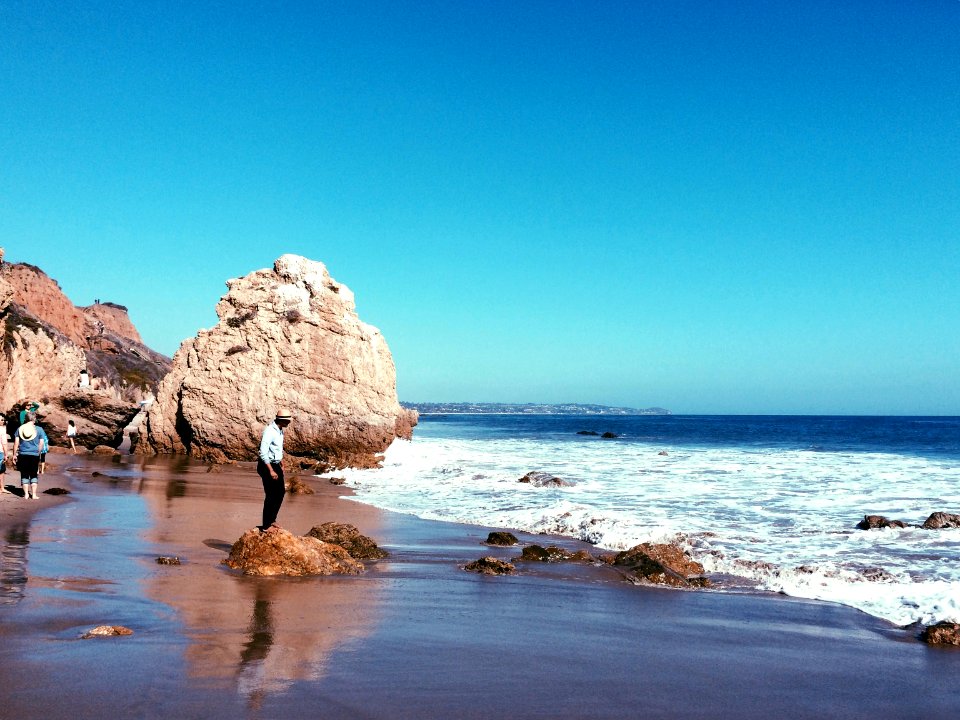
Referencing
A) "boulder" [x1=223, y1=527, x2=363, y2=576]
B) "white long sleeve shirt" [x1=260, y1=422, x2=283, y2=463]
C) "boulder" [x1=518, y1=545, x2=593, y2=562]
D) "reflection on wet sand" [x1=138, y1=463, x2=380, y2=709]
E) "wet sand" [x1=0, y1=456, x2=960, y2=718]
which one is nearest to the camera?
"wet sand" [x1=0, y1=456, x2=960, y2=718]

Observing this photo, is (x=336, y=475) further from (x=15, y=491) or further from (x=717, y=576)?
(x=717, y=576)

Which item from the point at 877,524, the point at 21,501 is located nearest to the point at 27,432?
the point at 21,501

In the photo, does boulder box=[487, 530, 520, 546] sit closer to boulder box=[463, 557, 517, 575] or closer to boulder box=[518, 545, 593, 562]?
Answer: boulder box=[518, 545, 593, 562]

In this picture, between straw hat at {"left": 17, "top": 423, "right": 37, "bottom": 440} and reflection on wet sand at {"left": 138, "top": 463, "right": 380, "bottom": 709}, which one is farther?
straw hat at {"left": 17, "top": 423, "right": 37, "bottom": 440}

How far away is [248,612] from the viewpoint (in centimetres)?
542

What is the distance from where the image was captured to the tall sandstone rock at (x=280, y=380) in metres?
24.2

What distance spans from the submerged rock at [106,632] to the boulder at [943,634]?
581 centimetres

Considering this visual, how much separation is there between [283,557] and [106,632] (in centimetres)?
255

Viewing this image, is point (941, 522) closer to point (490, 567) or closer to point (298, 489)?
point (490, 567)

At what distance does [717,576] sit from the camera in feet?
27.1

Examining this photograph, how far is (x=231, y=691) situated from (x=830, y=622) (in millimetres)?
5013

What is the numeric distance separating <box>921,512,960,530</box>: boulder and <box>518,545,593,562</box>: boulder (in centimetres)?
616

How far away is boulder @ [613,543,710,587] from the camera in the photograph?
25.4 feet

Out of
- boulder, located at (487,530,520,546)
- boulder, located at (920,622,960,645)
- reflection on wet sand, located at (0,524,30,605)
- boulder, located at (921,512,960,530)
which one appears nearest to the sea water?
boulder, located at (921,512,960,530)
